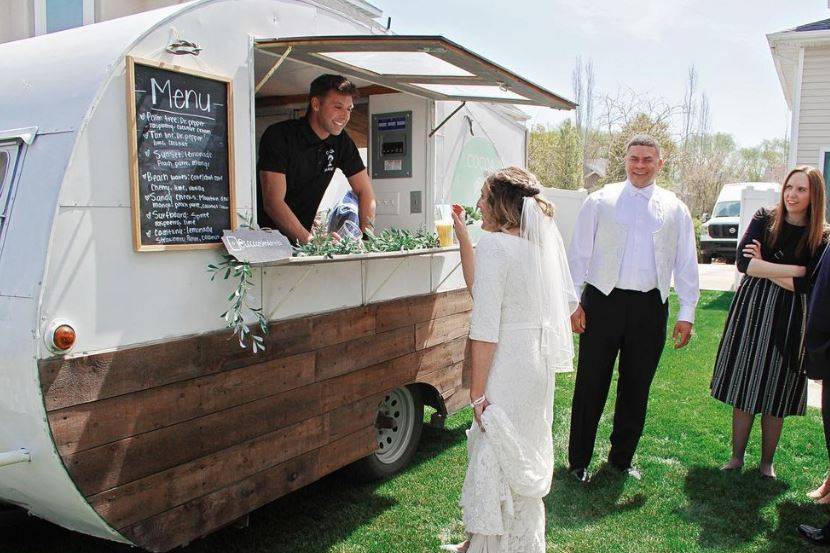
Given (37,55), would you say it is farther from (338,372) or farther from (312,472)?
(312,472)

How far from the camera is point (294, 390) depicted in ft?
11.4

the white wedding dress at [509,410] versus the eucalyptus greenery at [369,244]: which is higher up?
the eucalyptus greenery at [369,244]

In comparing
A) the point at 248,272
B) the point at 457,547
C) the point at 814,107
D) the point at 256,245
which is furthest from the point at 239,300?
the point at 814,107

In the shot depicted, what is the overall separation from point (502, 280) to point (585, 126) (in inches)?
1388

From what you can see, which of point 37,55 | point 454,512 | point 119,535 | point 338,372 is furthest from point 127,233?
point 454,512

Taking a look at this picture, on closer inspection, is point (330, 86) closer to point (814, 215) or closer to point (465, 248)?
point (465, 248)

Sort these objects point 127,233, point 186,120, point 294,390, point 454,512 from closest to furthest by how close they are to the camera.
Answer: point 127,233, point 186,120, point 294,390, point 454,512

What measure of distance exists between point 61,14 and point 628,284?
16.4ft

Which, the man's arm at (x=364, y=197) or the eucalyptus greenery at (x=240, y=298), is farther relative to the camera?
the man's arm at (x=364, y=197)

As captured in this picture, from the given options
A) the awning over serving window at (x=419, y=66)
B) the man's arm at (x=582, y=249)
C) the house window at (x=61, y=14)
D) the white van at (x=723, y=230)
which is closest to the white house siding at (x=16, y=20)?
the house window at (x=61, y=14)

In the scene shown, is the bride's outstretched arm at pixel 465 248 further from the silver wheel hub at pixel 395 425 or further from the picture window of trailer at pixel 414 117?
the silver wheel hub at pixel 395 425

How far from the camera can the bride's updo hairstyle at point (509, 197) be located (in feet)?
10.2

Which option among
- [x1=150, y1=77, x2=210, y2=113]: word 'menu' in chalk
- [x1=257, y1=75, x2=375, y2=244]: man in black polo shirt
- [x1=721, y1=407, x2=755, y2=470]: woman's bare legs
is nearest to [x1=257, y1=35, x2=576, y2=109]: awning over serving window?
[x1=257, y1=75, x2=375, y2=244]: man in black polo shirt

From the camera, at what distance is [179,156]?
112 inches
